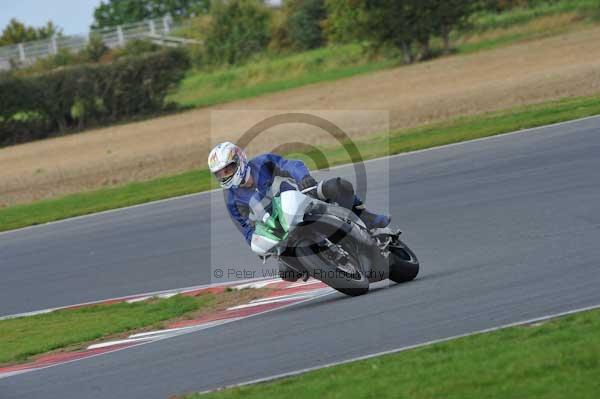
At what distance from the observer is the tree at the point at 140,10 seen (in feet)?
259

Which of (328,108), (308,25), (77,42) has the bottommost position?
(77,42)

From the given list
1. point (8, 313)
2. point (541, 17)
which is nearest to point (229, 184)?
point (8, 313)

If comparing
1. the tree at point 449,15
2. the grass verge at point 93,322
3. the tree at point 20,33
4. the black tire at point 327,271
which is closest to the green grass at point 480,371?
the black tire at point 327,271

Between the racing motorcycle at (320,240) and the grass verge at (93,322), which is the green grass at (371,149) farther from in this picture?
the racing motorcycle at (320,240)

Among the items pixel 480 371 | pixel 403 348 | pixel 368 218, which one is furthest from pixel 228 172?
pixel 480 371

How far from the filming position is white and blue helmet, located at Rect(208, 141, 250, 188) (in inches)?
370

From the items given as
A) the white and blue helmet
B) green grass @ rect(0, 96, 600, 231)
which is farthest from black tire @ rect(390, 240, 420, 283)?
green grass @ rect(0, 96, 600, 231)

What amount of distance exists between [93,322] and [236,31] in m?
43.5

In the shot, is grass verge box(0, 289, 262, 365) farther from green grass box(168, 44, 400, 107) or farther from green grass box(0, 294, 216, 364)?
green grass box(168, 44, 400, 107)

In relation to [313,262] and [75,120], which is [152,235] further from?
[75,120]

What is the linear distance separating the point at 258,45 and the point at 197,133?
74.9 feet

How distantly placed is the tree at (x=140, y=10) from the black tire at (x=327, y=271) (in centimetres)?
6902

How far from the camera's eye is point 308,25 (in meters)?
52.8

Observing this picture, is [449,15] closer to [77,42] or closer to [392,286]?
[77,42]
